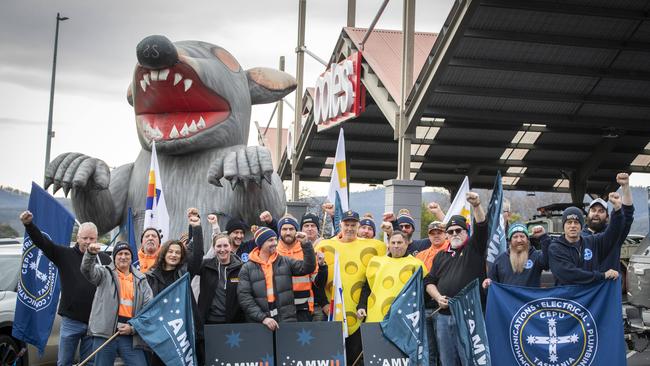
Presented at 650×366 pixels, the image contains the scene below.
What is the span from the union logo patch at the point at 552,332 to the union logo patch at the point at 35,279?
4.12 metres

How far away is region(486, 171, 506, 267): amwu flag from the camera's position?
757cm

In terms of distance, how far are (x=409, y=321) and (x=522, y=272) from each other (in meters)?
1.06

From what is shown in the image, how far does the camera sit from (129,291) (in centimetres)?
683

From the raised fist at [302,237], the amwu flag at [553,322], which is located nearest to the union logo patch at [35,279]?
the raised fist at [302,237]

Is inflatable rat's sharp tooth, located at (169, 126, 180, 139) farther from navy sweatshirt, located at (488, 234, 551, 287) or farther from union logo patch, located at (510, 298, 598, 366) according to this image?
union logo patch, located at (510, 298, 598, 366)

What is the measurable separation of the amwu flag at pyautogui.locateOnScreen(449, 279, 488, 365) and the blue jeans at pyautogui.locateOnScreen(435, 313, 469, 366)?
68 millimetres

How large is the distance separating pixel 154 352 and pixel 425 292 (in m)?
2.47

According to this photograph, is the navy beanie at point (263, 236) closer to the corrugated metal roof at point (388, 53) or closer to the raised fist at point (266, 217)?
the raised fist at point (266, 217)

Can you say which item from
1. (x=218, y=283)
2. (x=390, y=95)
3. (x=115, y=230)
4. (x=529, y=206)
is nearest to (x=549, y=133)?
(x=390, y=95)

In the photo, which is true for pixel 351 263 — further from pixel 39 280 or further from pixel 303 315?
pixel 39 280

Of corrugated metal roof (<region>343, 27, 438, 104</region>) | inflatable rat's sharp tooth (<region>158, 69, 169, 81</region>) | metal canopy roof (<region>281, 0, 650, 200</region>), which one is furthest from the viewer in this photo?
corrugated metal roof (<region>343, 27, 438, 104</region>)

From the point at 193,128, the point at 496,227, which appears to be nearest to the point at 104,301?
the point at 193,128

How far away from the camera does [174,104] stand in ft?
29.4

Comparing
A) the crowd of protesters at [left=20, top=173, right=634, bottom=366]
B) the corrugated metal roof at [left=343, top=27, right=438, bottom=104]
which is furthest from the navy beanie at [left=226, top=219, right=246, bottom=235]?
the corrugated metal roof at [left=343, top=27, right=438, bottom=104]
